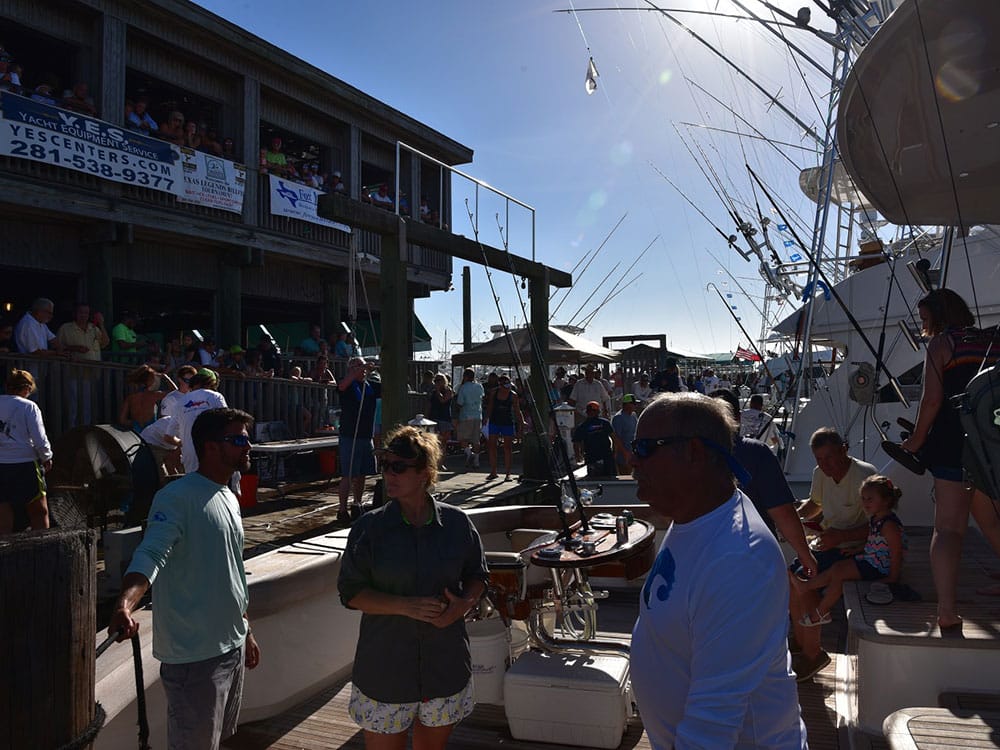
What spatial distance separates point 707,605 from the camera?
4.72ft

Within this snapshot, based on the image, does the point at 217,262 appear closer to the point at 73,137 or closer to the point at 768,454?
the point at 73,137

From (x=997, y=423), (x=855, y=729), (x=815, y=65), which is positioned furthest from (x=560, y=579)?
(x=815, y=65)

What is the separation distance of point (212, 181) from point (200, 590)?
1082 centimetres

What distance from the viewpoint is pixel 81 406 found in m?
8.66

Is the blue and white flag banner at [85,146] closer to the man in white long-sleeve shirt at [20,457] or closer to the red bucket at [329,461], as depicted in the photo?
the red bucket at [329,461]

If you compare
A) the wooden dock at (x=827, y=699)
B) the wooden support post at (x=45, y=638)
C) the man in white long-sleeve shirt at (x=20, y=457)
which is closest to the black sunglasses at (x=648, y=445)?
the wooden support post at (x=45, y=638)

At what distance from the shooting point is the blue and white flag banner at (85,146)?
9.36m

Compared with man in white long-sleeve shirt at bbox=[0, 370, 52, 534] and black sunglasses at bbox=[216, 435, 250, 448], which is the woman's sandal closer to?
black sunglasses at bbox=[216, 435, 250, 448]

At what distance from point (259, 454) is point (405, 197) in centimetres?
886

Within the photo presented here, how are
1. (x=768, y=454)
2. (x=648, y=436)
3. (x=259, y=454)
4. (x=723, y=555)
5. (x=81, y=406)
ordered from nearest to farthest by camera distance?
(x=723, y=555)
(x=648, y=436)
(x=768, y=454)
(x=81, y=406)
(x=259, y=454)

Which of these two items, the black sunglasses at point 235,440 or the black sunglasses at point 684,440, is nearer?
the black sunglasses at point 684,440

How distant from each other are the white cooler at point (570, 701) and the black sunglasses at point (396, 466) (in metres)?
1.60

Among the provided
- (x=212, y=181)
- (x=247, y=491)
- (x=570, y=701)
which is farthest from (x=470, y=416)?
(x=570, y=701)

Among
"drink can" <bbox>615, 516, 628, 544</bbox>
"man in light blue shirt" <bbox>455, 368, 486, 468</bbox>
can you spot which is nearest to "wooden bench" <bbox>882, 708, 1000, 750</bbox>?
"drink can" <bbox>615, 516, 628, 544</bbox>
